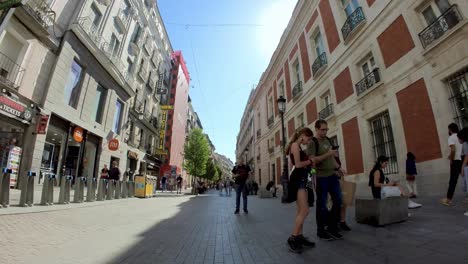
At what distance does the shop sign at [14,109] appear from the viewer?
8648 mm

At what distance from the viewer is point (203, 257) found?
2.79m

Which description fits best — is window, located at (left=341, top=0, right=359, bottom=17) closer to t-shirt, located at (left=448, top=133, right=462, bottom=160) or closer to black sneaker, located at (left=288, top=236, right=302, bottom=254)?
t-shirt, located at (left=448, top=133, right=462, bottom=160)

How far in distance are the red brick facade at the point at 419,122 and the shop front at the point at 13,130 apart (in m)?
14.9

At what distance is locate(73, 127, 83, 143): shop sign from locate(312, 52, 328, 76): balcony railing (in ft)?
48.1

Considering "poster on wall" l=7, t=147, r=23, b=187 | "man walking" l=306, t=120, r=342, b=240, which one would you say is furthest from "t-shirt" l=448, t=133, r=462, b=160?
"poster on wall" l=7, t=147, r=23, b=187

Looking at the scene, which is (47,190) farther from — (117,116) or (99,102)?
(117,116)

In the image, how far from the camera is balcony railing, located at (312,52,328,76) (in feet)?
47.1

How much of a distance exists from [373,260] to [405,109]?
27.2ft

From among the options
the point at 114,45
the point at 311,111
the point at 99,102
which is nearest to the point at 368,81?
the point at 311,111

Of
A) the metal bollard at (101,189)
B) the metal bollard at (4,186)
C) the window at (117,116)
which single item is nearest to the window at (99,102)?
the window at (117,116)

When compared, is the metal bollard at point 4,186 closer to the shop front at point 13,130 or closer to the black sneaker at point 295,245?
the shop front at point 13,130

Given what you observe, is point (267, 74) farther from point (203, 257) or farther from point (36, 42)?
point (203, 257)

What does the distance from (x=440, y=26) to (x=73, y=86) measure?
1657 cm

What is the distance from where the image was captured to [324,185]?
3553 mm
